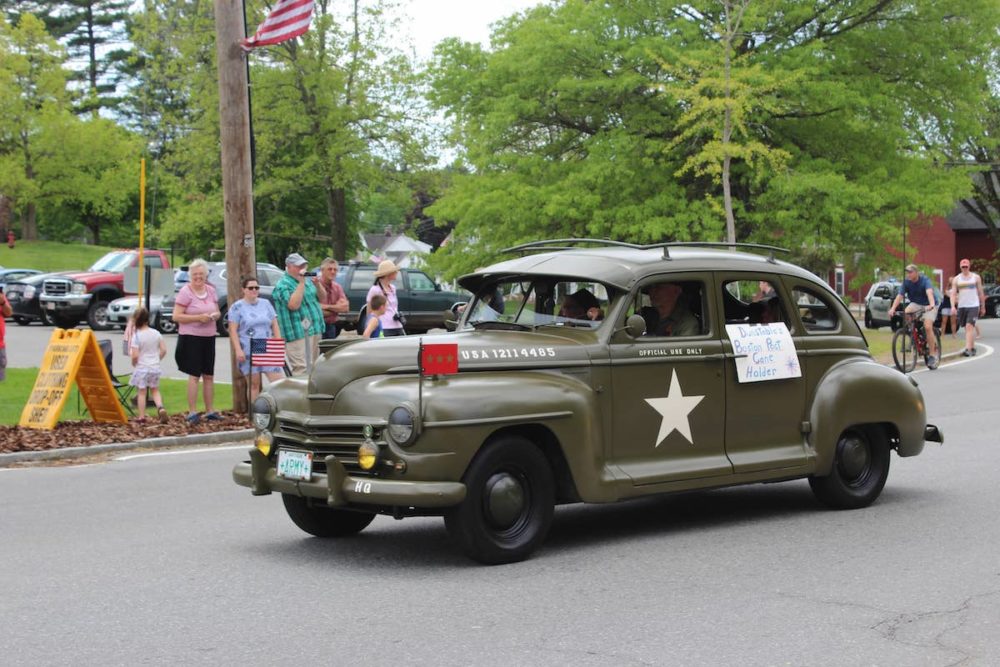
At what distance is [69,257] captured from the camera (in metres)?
65.4

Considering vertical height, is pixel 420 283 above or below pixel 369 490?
above

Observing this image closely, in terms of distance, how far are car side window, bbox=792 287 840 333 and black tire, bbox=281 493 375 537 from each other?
130 inches

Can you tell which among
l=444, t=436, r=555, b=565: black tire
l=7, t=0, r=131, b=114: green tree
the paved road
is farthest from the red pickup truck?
l=7, t=0, r=131, b=114: green tree

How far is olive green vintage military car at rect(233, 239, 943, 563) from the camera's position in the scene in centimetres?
726

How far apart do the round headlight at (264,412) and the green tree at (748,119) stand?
81.1 feet

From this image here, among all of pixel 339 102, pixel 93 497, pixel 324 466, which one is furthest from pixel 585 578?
pixel 339 102

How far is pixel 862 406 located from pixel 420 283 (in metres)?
25.6

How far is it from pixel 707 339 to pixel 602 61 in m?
26.7

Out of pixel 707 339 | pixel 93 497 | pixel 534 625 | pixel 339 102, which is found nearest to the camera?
pixel 534 625

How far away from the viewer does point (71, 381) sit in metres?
14.5

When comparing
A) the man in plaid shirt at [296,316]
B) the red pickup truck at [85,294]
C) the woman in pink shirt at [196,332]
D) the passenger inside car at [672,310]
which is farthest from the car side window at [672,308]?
the red pickup truck at [85,294]

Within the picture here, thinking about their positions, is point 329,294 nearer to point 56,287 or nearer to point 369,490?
point 369,490

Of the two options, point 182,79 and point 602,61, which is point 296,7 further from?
point 182,79

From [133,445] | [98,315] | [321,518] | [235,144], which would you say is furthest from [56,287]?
[321,518]
